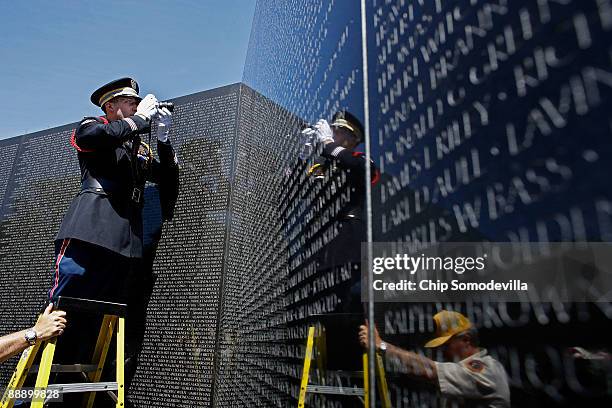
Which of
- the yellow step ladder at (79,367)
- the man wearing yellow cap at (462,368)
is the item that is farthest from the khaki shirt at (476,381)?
the yellow step ladder at (79,367)

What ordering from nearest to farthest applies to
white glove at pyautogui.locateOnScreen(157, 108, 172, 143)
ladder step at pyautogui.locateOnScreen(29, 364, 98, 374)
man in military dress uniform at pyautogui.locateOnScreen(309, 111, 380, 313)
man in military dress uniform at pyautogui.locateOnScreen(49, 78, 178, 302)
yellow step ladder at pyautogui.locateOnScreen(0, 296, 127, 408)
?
man in military dress uniform at pyautogui.locateOnScreen(309, 111, 380, 313)
yellow step ladder at pyautogui.locateOnScreen(0, 296, 127, 408)
ladder step at pyautogui.locateOnScreen(29, 364, 98, 374)
man in military dress uniform at pyautogui.locateOnScreen(49, 78, 178, 302)
white glove at pyautogui.locateOnScreen(157, 108, 172, 143)

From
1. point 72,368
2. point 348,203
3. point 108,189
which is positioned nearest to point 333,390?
point 348,203

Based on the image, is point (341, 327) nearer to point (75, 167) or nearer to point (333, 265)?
point (333, 265)

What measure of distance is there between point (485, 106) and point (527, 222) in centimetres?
7

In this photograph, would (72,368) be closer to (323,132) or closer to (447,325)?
(323,132)

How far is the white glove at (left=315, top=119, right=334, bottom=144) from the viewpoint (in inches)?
25.1

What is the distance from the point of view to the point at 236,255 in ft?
6.41

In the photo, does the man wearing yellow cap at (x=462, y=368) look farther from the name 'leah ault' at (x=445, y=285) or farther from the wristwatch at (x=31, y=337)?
the wristwatch at (x=31, y=337)

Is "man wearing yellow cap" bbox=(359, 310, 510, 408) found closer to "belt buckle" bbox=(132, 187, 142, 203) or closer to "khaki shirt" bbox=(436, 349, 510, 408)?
"khaki shirt" bbox=(436, 349, 510, 408)

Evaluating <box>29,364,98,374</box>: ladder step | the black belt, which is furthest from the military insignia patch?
the black belt

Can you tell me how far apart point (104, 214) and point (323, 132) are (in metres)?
0.81

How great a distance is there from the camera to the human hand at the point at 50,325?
94 cm

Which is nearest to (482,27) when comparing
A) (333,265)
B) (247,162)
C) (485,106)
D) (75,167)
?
(485,106)

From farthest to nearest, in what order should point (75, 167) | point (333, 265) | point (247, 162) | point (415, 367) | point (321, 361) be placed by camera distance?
point (75, 167), point (247, 162), point (321, 361), point (333, 265), point (415, 367)
